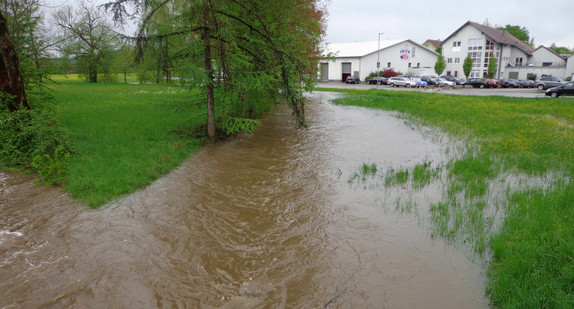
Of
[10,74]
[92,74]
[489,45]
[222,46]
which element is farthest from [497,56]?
[10,74]

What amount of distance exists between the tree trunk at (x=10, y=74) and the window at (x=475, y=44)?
6763cm

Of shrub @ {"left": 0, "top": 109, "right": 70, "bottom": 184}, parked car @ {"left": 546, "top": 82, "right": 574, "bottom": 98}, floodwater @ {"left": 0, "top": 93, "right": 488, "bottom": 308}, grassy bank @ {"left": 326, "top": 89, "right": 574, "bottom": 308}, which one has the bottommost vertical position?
floodwater @ {"left": 0, "top": 93, "right": 488, "bottom": 308}

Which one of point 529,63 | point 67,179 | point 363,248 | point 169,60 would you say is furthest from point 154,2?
point 529,63

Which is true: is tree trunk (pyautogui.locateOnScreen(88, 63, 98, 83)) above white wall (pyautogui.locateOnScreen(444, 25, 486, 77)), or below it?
Result: below

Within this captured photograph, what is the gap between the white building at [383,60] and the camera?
60.4 m

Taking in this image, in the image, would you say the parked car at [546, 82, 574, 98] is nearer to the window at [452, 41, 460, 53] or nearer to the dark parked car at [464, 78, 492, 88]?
the dark parked car at [464, 78, 492, 88]

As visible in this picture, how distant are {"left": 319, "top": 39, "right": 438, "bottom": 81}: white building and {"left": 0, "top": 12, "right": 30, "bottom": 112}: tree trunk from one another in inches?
2066

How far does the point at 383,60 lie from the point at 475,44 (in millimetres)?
16324

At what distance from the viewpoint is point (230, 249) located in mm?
5625

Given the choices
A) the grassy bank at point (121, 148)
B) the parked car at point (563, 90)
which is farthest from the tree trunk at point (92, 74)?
the parked car at point (563, 90)

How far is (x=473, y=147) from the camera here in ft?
38.4

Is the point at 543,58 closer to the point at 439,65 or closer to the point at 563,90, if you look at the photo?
the point at 439,65

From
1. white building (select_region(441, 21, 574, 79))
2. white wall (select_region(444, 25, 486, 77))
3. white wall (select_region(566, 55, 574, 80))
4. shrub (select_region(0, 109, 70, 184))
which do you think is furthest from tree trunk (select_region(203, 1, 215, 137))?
white wall (select_region(566, 55, 574, 80))

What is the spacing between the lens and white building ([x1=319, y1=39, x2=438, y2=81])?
60.4 m
